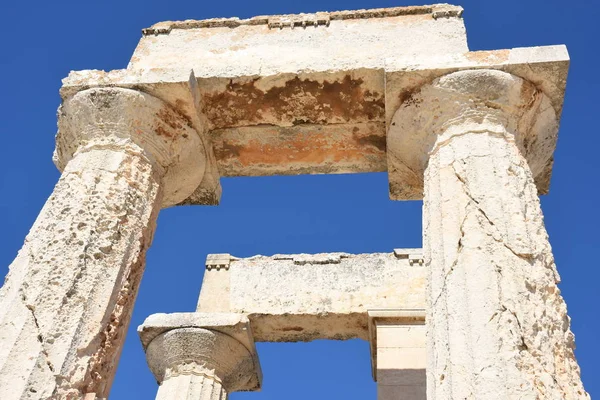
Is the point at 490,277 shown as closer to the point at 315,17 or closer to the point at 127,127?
the point at 127,127

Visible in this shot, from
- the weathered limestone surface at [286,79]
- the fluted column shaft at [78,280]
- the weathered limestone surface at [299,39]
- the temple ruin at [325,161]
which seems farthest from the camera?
the weathered limestone surface at [299,39]

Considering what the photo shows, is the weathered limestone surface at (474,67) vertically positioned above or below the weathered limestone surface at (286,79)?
below

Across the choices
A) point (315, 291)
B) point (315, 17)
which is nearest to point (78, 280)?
point (315, 17)

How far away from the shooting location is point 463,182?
15.4ft

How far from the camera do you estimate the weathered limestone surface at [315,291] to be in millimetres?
10117

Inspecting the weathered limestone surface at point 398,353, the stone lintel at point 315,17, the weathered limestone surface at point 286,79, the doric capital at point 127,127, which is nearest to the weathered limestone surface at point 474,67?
the weathered limestone surface at point 286,79

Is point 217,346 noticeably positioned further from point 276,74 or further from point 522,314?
point 522,314

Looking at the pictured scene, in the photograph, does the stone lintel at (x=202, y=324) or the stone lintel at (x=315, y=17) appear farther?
the stone lintel at (x=202, y=324)

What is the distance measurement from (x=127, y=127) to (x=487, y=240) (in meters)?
3.09

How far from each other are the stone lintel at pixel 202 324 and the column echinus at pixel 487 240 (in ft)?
16.0

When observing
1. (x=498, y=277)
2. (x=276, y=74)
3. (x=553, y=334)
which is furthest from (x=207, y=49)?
(x=553, y=334)

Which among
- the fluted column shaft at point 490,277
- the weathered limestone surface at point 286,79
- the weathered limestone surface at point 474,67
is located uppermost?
the weathered limestone surface at point 286,79

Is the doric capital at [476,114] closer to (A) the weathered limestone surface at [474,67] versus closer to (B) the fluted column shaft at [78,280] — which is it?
(A) the weathered limestone surface at [474,67]

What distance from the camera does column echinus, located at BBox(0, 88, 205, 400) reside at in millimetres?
4066
